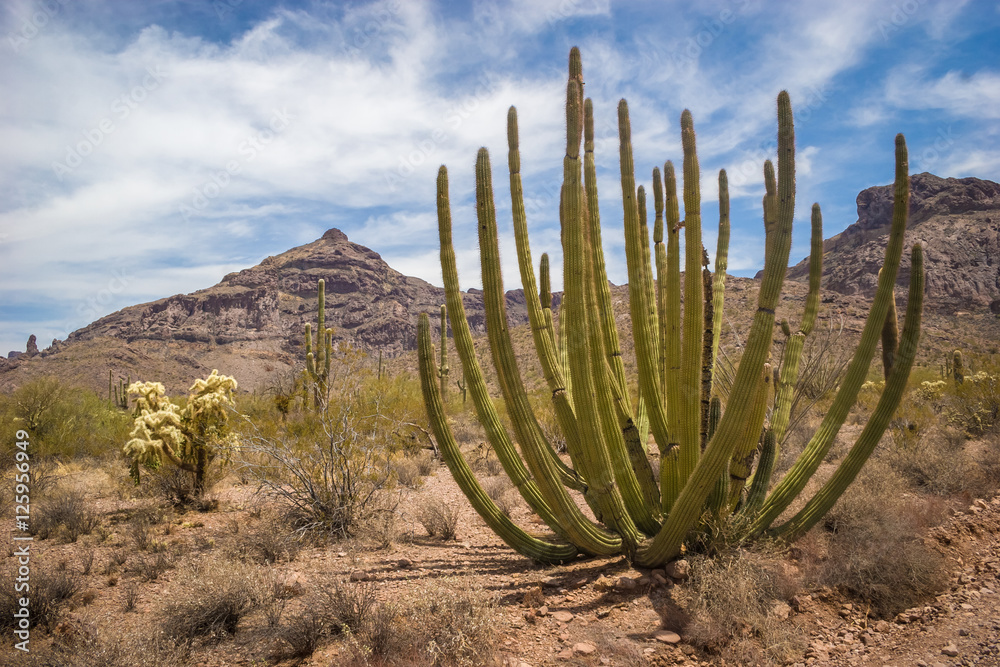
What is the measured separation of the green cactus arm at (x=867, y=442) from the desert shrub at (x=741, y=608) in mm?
769

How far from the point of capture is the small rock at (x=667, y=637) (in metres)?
3.84

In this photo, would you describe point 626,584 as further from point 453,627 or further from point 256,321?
point 256,321

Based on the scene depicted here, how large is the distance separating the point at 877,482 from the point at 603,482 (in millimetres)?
4339

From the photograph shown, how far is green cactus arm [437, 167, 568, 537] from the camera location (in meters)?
4.87

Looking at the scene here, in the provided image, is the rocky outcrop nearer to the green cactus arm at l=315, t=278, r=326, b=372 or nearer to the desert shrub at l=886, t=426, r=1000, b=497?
the green cactus arm at l=315, t=278, r=326, b=372

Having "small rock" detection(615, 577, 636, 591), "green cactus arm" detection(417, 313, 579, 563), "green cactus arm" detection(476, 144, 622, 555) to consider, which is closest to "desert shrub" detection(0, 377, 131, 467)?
"green cactus arm" detection(417, 313, 579, 563)

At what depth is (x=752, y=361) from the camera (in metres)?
4.02

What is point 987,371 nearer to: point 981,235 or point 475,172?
point 475,172

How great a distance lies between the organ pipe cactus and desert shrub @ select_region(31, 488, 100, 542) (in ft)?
17.4

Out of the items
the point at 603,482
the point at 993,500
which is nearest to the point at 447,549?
the point at 603,482

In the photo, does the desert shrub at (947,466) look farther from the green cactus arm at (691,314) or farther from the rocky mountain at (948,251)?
the rocky mountain at (948,251)

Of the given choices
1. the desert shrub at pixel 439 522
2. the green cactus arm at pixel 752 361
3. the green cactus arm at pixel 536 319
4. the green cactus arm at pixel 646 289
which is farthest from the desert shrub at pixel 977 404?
the desert shrub at pixel 439 522

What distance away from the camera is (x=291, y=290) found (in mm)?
122438

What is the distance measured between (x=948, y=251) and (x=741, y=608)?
5823 cm
